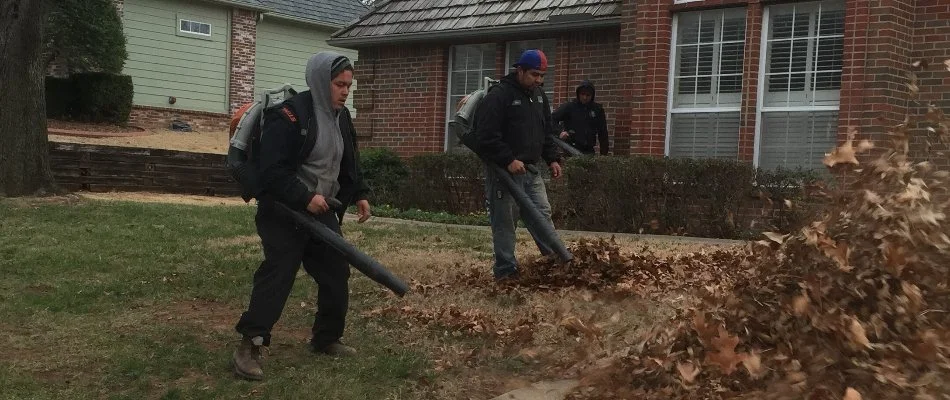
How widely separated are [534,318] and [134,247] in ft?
14.8

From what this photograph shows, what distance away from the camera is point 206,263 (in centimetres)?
855

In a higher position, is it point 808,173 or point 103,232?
point 808,173

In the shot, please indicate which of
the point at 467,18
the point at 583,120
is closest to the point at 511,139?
the point at 583,120

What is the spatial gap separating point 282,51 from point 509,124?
23301 millimetres

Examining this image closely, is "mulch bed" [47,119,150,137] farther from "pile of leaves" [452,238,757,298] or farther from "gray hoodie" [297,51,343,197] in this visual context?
"gray hoodie" [297,51,343,197]

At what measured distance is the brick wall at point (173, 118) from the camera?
25922mm

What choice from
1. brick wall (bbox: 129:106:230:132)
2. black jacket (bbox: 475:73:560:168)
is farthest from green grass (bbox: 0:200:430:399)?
brick wall (bbox: 129:106:230:132)

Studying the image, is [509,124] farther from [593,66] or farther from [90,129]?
[90,129]

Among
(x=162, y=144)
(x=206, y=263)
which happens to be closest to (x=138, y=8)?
(x=162, y=144)

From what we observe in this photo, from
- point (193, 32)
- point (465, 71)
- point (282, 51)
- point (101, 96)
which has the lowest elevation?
point (101, 96)

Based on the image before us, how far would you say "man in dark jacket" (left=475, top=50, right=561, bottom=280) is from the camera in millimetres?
7195

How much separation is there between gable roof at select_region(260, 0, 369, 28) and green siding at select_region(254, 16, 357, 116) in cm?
37

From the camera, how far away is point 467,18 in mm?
14680

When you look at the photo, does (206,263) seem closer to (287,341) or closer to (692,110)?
(287,341)
